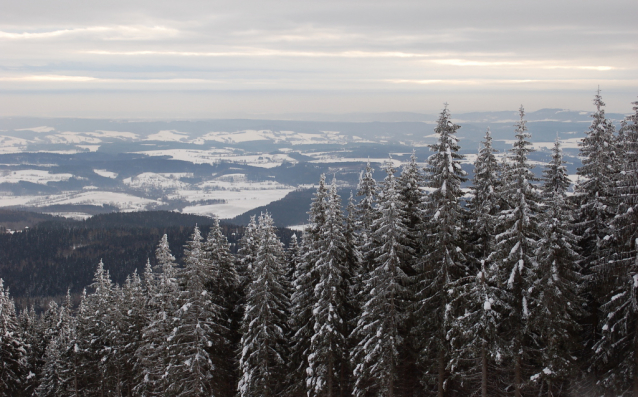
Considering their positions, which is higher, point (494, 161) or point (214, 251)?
point (494, 161)

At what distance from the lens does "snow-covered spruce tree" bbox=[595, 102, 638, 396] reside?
25.2 metres

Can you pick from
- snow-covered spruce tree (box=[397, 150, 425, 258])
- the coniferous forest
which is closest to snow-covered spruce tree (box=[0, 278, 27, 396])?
the coniferous forest

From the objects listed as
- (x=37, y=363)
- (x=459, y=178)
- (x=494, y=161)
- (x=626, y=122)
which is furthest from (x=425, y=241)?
(x=37, y=363)

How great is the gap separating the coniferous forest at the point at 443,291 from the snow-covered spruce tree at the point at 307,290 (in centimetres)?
13

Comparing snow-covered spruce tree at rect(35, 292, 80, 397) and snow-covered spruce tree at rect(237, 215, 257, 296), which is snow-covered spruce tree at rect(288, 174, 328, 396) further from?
snow-covered spruce tree at rect(35, 292, 80, 397)

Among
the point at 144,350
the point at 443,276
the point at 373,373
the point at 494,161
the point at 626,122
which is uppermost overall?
the point at 626,122

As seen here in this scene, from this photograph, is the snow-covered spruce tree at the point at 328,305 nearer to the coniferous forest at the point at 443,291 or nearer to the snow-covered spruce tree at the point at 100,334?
the coniferous forest at the point at 443,291

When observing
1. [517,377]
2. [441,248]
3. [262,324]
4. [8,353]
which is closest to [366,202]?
[441,248]

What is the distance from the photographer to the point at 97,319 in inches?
1943

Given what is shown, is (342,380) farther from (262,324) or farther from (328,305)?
(328,305)

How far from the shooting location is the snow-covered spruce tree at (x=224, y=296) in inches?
1521

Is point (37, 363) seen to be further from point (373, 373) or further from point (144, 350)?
point (373, 373)

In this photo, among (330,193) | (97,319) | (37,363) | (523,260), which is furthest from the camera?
(37,363)

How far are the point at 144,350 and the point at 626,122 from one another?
4222cm
